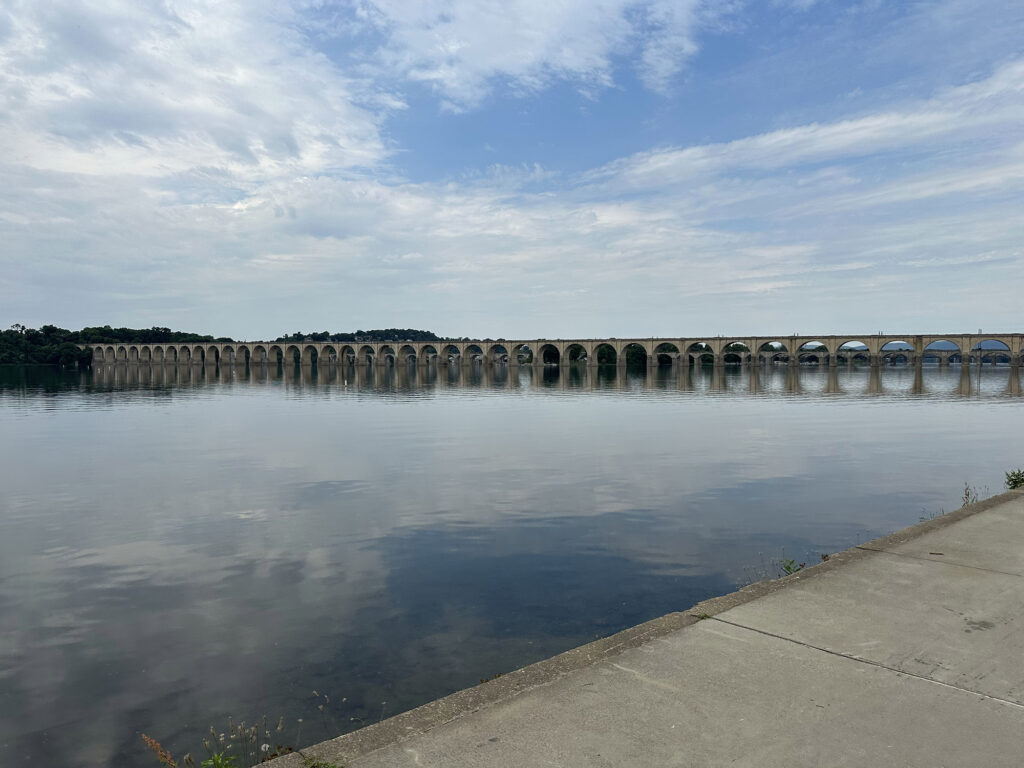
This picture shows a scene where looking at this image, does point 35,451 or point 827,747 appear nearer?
point 827,747

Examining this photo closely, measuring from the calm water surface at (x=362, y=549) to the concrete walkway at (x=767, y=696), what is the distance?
2.76 metres

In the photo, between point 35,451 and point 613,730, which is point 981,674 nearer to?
point 613,730

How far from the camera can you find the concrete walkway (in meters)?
5.00

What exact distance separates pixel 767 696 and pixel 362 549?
1062cm

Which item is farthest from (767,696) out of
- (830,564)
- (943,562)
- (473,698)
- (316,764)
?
(943,562)

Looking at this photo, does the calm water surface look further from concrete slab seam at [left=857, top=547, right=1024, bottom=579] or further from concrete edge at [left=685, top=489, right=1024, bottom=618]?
concrete slab seam at [left=857, top=547, right=1024, bottom=579]

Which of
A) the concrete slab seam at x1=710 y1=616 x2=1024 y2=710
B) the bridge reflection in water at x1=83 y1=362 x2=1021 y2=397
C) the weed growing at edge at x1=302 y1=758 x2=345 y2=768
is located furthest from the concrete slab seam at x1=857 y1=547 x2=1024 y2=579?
the bridge reflection in water at x1=83 y1=362 x2=1021 y2=397

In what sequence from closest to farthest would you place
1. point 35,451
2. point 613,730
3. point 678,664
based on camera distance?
point 613,730 → point 678,664 → point 35,451

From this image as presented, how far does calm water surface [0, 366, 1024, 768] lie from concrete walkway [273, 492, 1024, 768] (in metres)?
2.76

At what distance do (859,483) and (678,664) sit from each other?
17884 mm

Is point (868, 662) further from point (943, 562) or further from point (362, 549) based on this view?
point (362, 549)

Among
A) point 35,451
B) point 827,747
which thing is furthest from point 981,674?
point 35,451

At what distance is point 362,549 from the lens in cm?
1502

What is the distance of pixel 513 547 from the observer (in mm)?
14977
